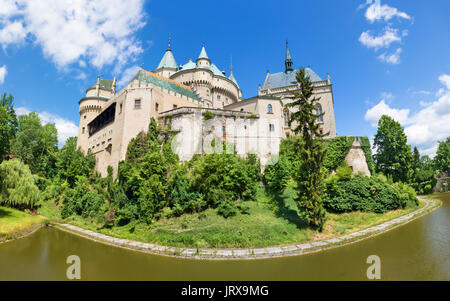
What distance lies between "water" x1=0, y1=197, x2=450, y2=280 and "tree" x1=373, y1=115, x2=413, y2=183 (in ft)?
57.0

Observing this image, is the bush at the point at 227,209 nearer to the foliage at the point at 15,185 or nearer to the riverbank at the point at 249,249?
the riverbank at the point at 249,249

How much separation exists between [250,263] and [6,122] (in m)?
23.9

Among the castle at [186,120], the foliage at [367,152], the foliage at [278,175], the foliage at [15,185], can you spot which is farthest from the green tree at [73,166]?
the foliage at [367,152]

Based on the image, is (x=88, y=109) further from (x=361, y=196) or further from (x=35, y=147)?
(x=361, y=196)

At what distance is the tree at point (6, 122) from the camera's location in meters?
18.4

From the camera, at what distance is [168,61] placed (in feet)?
157

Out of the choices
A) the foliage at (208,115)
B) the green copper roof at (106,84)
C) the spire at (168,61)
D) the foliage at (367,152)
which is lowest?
the foliage at (367,152)

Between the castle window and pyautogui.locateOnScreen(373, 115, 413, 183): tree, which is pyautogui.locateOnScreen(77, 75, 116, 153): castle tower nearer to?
the castle window

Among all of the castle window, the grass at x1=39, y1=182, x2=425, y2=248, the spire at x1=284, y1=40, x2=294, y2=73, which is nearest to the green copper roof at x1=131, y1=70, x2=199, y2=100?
the castle window

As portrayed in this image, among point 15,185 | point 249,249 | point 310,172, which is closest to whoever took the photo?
point 249,249

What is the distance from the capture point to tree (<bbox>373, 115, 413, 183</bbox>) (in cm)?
3009

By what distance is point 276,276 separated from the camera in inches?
388

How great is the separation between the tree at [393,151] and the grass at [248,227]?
1172 centimetres

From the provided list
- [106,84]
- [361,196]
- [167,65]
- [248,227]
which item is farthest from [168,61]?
[361,196]
